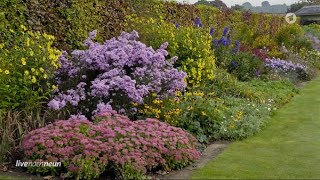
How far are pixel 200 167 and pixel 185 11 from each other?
33.8 ft

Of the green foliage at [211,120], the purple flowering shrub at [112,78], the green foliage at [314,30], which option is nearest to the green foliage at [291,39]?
the green foliage at [314,30]

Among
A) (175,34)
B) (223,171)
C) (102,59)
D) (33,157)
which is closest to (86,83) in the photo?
(102,59)

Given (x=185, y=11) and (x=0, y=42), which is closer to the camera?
(x=0, y=42)

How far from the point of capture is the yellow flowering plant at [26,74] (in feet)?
20.0

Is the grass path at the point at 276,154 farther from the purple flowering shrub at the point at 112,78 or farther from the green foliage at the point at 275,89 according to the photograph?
the green foliage at the point at 275,89

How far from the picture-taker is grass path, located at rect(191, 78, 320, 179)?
5305 mm

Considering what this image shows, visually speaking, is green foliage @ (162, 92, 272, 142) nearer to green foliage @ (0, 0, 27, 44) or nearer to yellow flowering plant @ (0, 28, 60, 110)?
yellow flowering plant @ (0, 28, 60, 110)

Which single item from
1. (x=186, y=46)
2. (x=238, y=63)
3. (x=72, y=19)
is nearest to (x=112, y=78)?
(x=72, y=19)

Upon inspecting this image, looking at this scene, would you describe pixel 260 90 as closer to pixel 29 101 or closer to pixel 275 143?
pixel 275 143

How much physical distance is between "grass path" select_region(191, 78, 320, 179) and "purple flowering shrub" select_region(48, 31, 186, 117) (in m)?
1.56

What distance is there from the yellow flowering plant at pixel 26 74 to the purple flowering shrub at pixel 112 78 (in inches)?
10.6

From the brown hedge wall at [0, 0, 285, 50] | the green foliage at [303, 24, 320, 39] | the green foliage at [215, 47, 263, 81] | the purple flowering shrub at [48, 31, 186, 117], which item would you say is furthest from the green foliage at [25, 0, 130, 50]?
the green foliage at [303, 24, 320, 39]

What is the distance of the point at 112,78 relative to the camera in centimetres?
680

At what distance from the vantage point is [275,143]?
270 inches
